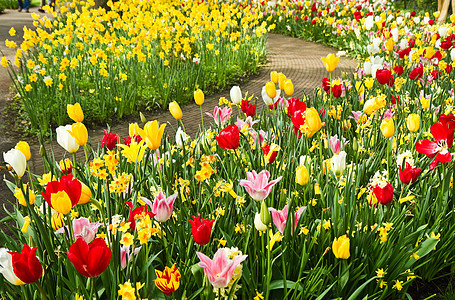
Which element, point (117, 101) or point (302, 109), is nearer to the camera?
point (302, 109)

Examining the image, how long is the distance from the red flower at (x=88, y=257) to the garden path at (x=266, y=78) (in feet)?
7.35

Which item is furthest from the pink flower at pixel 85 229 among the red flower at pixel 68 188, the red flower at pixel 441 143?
the red flower at pixel 441 143

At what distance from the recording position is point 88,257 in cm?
109

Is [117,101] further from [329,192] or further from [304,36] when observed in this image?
[304,36]

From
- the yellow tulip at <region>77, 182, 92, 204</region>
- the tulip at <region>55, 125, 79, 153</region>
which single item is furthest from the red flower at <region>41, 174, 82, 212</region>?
the tulip at <region>55, 125, 79, 153</region>

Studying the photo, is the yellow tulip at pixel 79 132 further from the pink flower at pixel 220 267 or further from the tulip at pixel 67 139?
the pink flower at pixel 220 267

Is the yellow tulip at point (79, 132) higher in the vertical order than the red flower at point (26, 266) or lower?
higher

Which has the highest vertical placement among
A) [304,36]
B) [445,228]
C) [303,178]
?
[303,178]

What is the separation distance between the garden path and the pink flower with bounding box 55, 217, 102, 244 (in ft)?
5.89

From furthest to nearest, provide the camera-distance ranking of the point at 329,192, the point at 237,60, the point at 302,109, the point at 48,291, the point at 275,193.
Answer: the point at 237,60, the point at 302,109, the point at 275,193, the point at 329,192, the point at 48,291

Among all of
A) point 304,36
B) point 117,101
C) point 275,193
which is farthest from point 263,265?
point 304,36

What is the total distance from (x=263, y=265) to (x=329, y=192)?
0.53 meters

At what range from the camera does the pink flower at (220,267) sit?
1.19m

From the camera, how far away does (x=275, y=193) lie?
208cm
